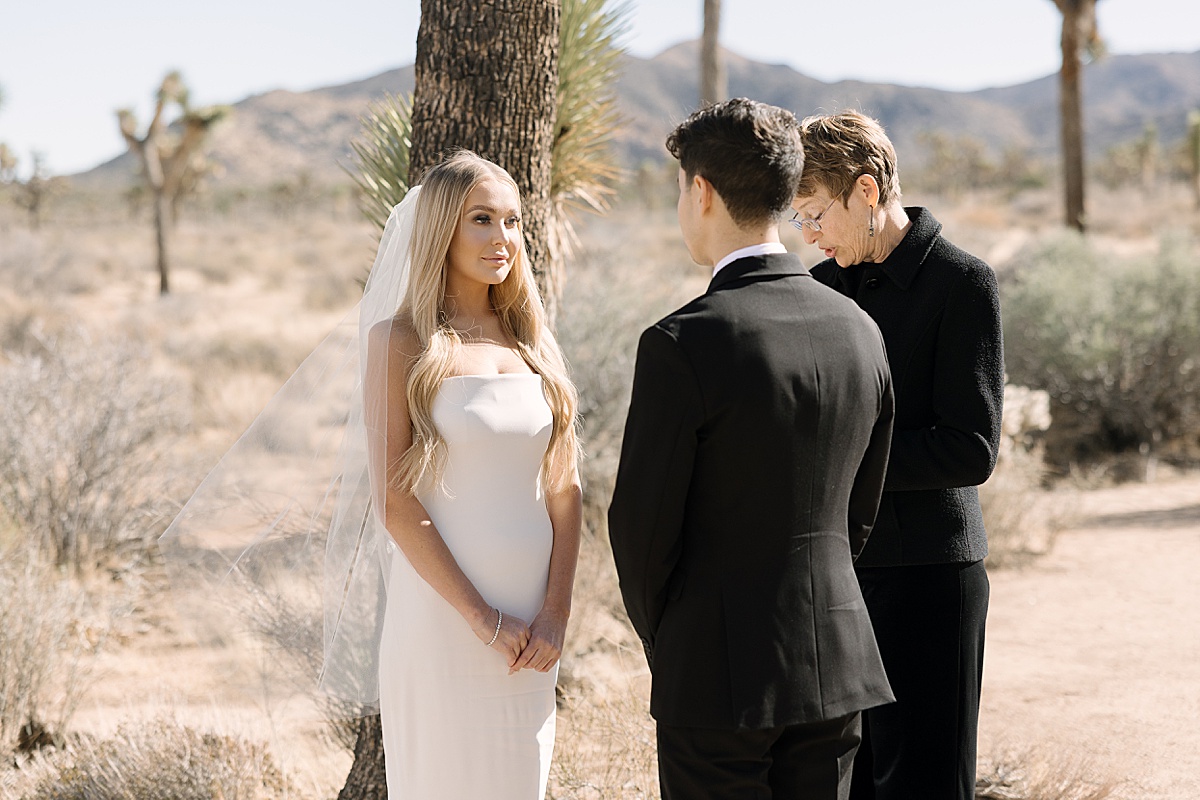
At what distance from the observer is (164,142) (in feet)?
70.6

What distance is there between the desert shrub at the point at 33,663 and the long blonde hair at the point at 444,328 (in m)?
2.55

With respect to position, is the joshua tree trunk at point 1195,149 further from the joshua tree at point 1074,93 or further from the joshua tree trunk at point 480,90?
the joshua tree trunk at point 480,90

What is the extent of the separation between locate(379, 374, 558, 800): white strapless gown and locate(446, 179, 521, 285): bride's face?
0.26 meters

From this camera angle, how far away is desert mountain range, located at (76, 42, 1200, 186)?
3989 inches

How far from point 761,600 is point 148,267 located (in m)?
26.4

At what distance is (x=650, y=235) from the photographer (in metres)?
27.1

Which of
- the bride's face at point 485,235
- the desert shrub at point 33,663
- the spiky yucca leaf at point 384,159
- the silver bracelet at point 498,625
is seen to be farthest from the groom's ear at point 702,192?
the desert shrub at point 33,663

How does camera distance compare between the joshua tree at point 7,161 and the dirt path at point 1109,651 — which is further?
the joshua tree at point 7,161

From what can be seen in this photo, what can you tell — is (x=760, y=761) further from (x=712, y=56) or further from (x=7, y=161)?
(x=7, y=161)

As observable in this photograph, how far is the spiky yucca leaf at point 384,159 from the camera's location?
475 centimetres

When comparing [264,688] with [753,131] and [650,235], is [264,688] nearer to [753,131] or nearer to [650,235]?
[753,131]

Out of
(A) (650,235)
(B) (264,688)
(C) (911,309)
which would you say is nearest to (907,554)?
(C) (911,309)

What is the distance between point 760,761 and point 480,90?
223cm

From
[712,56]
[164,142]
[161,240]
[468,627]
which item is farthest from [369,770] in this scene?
[164,142]
